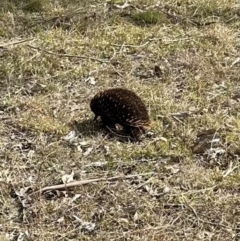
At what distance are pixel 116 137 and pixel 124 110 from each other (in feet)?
0.76

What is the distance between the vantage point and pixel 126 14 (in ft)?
24.8

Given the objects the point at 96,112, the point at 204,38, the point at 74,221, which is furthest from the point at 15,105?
the point at 204,38

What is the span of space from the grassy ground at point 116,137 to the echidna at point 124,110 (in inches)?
4.8

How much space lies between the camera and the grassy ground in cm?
447

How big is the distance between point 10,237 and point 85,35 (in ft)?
10.5

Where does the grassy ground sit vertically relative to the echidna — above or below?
below

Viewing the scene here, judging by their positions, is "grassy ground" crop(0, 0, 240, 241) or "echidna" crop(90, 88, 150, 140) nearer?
"grassy ground" crop(0, 0, 240, 241)

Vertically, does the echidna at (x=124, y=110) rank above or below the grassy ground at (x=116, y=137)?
above

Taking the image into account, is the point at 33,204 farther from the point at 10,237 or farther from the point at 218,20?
the point at 218,20

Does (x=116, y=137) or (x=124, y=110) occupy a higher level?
(x=124, y=110)

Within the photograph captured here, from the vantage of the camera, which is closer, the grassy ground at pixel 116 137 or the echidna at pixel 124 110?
the grassy ground at pixel 116 137

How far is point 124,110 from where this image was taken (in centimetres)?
528

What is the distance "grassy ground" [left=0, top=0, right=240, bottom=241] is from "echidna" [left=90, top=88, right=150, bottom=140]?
12 cm

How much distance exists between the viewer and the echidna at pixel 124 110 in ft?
17.2
